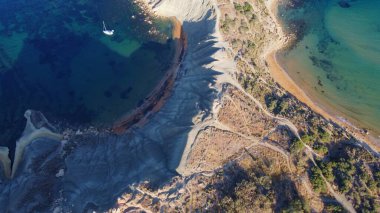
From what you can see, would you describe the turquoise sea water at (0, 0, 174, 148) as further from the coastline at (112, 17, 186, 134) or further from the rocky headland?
the rocky headland

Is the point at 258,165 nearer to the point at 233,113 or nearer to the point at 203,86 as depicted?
the point at 233,113

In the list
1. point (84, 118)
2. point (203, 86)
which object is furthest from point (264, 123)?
point (84, 118)

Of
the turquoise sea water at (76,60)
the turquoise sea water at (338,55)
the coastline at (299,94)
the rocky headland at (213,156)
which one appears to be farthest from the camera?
the turquoise sea water at (338,55)

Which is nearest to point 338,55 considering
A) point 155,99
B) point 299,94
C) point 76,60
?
point 299,94

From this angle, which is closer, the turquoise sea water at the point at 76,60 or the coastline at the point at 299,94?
the coastline at the point at 299,94

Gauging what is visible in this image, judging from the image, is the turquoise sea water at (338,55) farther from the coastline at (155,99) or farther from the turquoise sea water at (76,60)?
the turquoise sea water at (76,60)

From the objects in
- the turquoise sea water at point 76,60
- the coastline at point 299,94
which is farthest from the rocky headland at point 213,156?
the turquoise sea water at point 76,60
